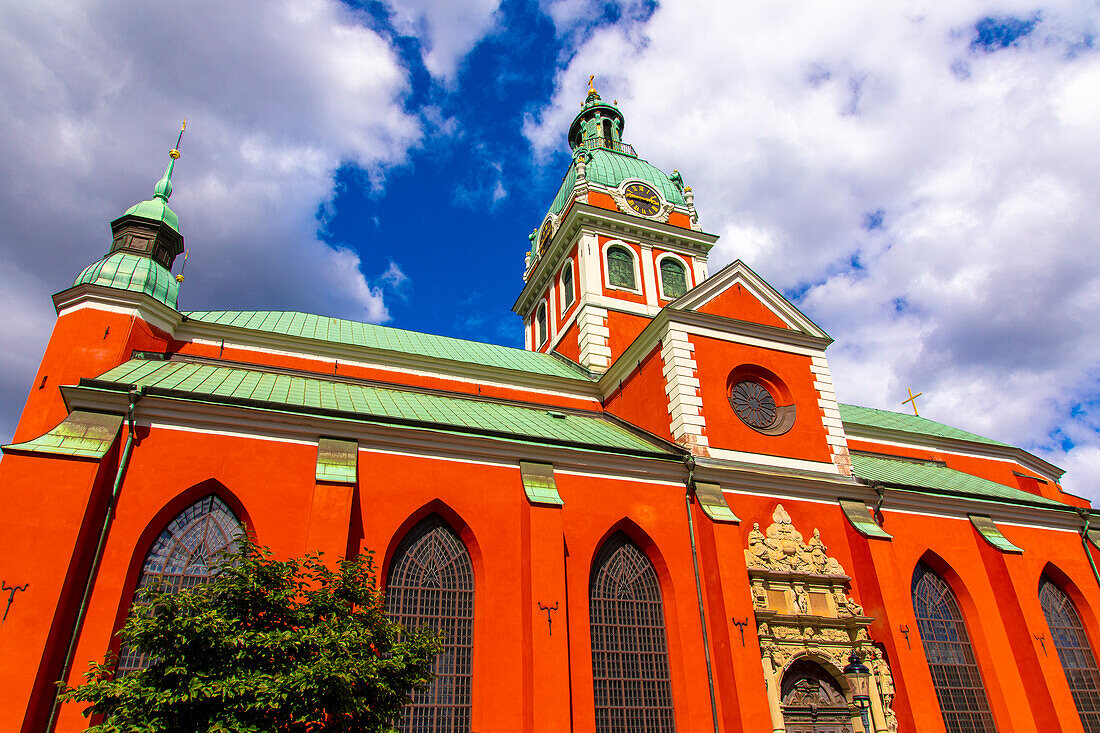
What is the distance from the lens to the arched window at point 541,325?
3316 centimetres

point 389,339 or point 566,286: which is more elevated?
point 566,286

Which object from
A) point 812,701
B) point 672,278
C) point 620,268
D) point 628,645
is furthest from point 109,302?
point 672,278

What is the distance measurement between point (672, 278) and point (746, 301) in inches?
341

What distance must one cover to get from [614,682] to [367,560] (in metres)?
6.77

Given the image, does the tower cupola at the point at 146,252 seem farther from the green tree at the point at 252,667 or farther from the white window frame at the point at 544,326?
the white window frame at the point at 544,326

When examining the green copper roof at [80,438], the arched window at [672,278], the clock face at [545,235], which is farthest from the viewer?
the clock face at [545,235]

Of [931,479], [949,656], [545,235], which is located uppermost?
[545,235]

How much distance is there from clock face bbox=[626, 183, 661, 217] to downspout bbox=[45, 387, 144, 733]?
22817 millimetres

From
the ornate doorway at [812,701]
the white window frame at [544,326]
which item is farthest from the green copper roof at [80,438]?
the white window frame at [544,326]

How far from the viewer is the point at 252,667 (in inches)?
369

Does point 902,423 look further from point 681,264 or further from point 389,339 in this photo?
point 389,339

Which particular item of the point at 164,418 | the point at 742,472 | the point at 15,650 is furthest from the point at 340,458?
the point at 742,472

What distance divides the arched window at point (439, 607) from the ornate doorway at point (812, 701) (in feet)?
24.6

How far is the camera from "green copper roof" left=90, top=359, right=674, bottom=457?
1528 cm
